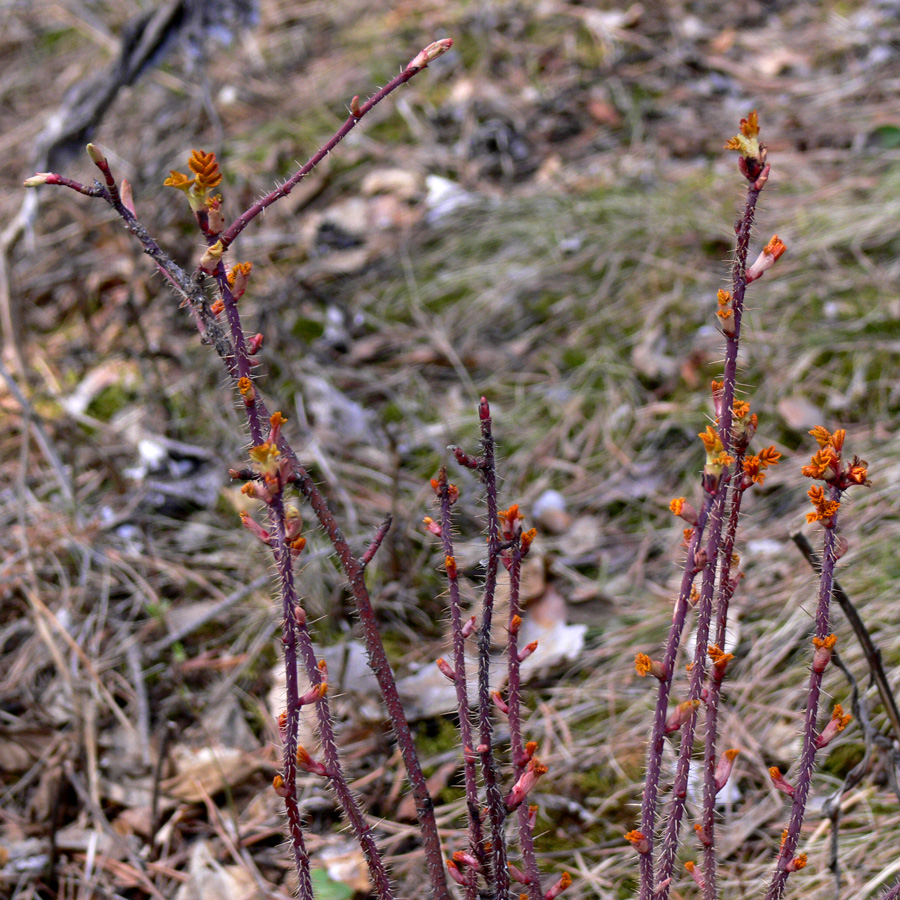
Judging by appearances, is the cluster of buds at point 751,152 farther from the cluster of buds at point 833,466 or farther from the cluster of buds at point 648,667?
the cluster of buds at point 648,667

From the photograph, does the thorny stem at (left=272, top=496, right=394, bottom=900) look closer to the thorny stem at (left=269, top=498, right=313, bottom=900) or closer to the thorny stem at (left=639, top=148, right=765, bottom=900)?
the thorny stem at (left=269, top=498, right=313, bottom=900)

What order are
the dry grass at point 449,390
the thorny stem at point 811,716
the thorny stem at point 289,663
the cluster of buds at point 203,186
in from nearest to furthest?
the cluster of buds at point 203,186 < the thorny stem at point 289,663 < the thorny stem at point 811,716 < the dry grass at point 449,390

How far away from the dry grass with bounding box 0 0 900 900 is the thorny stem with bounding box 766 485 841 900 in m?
0.46

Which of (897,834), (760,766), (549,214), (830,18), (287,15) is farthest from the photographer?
(287,15)

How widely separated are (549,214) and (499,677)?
7.35 ft

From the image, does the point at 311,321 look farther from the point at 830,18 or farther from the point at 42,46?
the point at 42,46

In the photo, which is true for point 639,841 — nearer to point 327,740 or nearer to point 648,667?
point 648,667

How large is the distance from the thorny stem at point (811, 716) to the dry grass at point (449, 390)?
46 centimetres

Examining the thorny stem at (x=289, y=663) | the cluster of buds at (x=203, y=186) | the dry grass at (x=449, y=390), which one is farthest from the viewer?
the dry grass at (x=449, y=390)

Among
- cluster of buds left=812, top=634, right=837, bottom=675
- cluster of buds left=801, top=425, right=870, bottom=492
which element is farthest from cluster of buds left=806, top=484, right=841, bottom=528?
cluster of buds left=812, top=634, right=837, bottom=675

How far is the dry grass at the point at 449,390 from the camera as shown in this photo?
1.91 m

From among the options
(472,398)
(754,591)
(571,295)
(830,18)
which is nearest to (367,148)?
(571,295)

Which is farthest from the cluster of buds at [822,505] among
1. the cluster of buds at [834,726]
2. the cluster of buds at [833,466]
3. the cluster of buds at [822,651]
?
the cluster of buds at [834,726]

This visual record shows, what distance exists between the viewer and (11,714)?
217 centimetres
